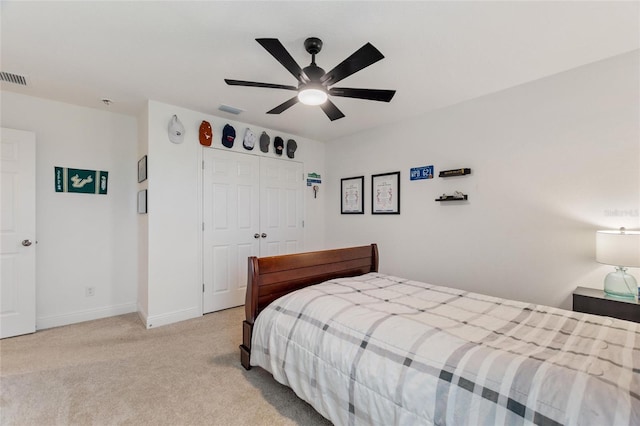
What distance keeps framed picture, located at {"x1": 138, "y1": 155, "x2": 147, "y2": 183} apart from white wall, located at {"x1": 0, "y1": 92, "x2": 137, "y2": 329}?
0.69 ft

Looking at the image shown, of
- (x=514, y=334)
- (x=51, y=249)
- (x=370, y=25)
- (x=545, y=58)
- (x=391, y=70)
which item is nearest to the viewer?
(x=514, y=334)

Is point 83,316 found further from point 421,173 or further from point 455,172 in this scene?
point 455,172

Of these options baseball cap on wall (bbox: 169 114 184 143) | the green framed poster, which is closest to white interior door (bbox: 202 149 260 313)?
baseball cap on wall (bbox: 169 114 184 143)

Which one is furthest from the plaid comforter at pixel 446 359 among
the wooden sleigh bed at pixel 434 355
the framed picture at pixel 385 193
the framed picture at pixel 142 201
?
the framed picture at pixel 142 201

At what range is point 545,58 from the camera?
230 centimetres

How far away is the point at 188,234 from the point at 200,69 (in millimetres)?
1843

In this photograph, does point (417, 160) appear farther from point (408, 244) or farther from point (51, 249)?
point (51, 249)

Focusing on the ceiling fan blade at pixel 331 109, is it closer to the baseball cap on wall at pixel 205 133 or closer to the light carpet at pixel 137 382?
the baseball cap on wall at pixel 205 133

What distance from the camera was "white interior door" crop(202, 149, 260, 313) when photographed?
358cm

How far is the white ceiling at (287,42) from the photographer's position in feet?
5.78

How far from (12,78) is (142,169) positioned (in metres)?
1.26

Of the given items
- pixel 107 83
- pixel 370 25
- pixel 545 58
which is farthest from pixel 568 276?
pixel 107 83

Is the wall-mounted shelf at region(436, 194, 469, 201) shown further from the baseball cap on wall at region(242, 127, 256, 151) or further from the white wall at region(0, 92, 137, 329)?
the white wall at region(0, 92, 137, 329)

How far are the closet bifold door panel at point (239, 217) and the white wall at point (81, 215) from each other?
0.99 m
